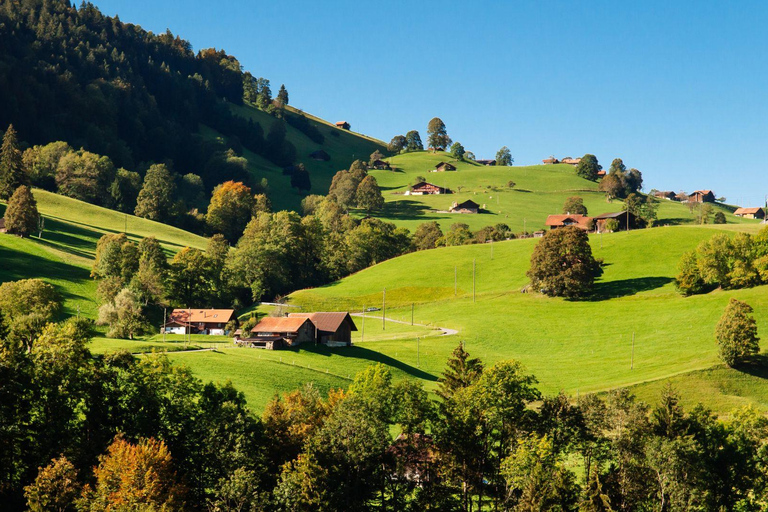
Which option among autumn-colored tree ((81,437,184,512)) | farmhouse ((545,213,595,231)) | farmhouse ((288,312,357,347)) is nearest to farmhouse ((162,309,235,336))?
farmhouse ((288,312,357,347))

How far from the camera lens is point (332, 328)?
92688 mm

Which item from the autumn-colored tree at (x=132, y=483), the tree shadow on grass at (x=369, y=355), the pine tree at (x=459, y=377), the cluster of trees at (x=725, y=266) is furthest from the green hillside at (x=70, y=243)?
the cluster of trees at (x=725, y=266)

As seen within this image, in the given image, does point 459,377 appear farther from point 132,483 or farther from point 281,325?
point 281,325

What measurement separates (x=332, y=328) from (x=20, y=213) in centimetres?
6101

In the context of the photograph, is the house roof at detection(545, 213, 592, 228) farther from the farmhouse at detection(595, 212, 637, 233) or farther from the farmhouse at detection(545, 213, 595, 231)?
the farmhouse at detection(595, 212, 637, 233)

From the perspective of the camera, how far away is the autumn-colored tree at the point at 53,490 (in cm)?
4203

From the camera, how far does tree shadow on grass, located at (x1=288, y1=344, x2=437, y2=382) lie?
3406 inches

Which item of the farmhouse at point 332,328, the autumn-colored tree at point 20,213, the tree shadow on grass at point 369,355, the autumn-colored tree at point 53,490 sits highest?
the autumn-colored tree at point 20,213

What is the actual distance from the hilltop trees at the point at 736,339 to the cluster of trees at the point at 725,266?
75.7 ft

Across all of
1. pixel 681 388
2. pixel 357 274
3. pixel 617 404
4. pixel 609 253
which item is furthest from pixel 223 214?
pixel 617 404

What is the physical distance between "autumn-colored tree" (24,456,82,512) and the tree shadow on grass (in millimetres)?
46346

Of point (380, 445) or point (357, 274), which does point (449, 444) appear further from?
point (357, 274)

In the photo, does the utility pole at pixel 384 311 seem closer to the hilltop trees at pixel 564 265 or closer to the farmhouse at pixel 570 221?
the hilltop trees at pixel 564 265

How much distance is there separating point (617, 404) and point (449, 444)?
1350cm
